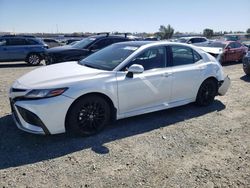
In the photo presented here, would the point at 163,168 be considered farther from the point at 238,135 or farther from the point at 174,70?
the point at 174,70

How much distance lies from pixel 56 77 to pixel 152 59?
1.88m

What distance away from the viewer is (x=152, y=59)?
5.23 metres

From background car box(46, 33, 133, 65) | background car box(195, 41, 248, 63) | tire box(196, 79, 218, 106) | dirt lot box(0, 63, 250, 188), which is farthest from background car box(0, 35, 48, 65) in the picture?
tire box(196, 79, 218, 106)

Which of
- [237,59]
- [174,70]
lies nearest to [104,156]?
[174,70]

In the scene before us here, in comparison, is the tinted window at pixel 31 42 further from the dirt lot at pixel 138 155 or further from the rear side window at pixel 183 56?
the rear side window at pixel 183 56

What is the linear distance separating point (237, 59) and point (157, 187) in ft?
47.1

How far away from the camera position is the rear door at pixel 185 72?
5.50 meters

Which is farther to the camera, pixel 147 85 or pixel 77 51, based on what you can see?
pixel 77 51

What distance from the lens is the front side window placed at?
5.01 metres

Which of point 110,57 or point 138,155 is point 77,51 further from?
point 138,155

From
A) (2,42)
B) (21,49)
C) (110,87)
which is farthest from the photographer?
(21,49)

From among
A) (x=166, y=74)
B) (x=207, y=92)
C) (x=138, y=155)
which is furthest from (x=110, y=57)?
(x=207, y=92)

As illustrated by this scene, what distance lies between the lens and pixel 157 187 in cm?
322

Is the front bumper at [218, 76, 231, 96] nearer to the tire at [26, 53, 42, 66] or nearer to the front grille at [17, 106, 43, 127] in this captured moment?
the front grille at [17, 106, 43, 127]
